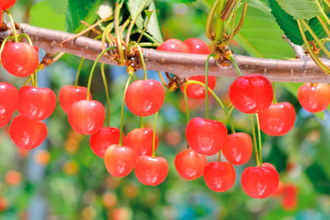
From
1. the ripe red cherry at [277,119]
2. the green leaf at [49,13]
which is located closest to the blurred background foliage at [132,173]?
the green leaf at [49,13]

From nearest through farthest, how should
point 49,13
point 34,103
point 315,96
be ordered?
point 34,103 → point 315,96 → point 49,13

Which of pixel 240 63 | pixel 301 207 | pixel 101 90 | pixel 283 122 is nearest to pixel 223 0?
pixel 240 63

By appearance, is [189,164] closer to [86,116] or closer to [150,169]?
[150,169]

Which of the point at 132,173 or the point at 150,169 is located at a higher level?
the point at 150,169

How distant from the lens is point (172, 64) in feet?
1.80

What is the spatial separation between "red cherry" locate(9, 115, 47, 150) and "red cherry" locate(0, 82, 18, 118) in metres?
0.08

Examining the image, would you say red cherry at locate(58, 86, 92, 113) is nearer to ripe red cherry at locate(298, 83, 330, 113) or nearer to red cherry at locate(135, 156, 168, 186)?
red cherry at locate(135, 156, 168, 186)

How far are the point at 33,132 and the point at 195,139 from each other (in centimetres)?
30

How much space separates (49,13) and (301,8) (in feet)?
2.71

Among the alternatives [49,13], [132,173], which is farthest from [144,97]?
[132,173]

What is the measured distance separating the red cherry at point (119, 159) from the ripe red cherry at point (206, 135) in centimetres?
11

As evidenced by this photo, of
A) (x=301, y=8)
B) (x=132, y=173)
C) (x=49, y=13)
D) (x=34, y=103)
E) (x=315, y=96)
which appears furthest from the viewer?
(x=132, y=173)

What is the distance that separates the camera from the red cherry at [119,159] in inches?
20.8

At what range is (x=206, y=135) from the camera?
48cm
